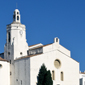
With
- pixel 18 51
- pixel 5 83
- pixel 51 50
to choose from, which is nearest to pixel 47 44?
pixel 51 50

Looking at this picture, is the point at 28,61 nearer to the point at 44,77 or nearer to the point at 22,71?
the point at 22,71

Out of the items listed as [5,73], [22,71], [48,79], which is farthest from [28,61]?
[5,73]

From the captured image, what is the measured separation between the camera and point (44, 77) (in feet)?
152

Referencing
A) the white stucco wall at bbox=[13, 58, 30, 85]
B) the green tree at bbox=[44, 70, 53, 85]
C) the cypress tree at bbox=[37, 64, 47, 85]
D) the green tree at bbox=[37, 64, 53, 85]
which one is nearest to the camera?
the green tree at bbox=[44, 70, 53, 85]

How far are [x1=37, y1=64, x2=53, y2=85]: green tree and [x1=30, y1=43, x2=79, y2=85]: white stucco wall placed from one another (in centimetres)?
77

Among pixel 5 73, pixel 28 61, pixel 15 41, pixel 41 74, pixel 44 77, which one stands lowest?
pixel 44 77

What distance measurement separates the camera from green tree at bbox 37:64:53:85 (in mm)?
45875

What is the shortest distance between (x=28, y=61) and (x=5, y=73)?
5394mm

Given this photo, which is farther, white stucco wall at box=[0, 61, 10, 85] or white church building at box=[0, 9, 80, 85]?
white stucco wall at box=[0, 61, 10, 85]

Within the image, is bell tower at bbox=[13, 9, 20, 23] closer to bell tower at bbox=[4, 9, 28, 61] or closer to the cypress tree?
bell tower at bbox=[4, 9, 28, 61]

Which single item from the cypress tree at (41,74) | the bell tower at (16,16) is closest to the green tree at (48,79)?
the cypress tree at (41,74)

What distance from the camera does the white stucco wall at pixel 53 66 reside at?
46781 millimetres

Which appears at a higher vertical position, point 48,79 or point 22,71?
point 22,71

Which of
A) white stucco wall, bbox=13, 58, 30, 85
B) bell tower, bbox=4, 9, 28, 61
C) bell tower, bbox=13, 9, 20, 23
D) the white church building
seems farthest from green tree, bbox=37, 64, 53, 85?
bell tower, bbox=13, 9, 20, 23
